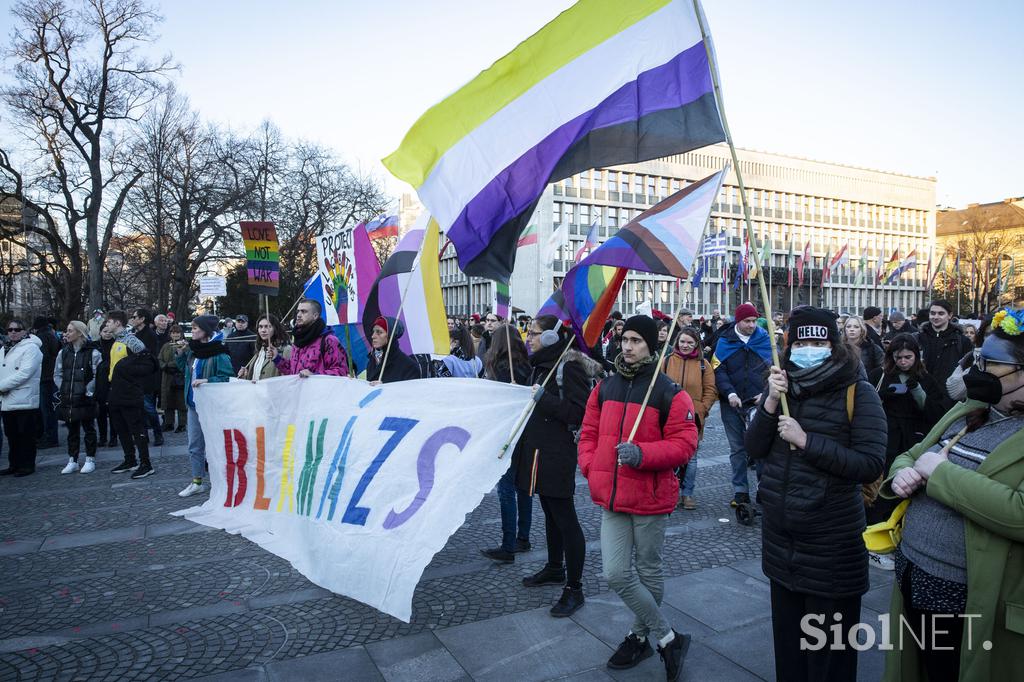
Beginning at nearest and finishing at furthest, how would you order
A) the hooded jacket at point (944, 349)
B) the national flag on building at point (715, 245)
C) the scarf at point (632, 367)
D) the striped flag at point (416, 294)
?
the scarf at point (632, 367)
the striped flag at point (416, 294)
the hooded jacket at point (944, 349)
the national flag on building at point (715, 245)

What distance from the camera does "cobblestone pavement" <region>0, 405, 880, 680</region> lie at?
3680 mm

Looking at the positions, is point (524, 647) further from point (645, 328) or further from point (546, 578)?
point (645, 328)

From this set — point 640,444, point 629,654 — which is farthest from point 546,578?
point 640,444

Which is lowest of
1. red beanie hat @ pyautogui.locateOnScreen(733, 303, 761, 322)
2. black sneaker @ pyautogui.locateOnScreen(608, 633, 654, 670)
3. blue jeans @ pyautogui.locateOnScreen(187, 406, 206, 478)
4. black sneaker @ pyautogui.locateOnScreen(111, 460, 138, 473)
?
black sneaker @ pyautogui.locateOnScreen(111, 460, 138, 473)

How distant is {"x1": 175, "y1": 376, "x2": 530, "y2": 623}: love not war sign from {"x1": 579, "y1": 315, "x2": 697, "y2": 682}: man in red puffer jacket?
0.73 m

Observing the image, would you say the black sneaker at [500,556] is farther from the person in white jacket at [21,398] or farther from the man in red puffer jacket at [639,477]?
the person in white jacket at [21,398]

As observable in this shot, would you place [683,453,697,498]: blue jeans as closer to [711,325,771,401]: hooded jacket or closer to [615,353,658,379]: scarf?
[711,325,771,401]: hooded jacket

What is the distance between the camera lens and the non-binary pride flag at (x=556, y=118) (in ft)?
12.1

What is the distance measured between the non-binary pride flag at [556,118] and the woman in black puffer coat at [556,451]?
638 mm

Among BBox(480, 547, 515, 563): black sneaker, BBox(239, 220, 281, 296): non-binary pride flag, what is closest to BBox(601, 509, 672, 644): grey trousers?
BBox(480, 547, 515, 563): black sneaker

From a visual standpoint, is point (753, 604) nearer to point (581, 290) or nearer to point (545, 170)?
point (581, 290)

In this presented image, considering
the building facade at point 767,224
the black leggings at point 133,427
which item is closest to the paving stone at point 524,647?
the black leggings at point 133,427

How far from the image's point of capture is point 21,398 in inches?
322

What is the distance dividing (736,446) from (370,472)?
12.3ft
